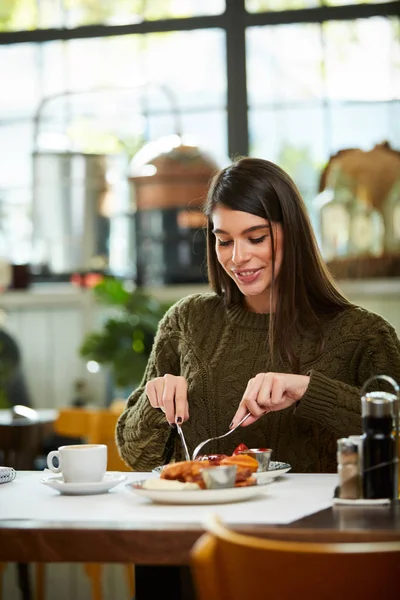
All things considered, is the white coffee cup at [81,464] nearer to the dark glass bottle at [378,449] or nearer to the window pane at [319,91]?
the dark glass bottle at [378,449]

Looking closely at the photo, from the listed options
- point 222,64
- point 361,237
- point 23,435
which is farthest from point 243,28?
point 23,435

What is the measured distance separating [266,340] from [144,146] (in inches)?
155

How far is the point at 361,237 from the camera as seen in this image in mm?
6188

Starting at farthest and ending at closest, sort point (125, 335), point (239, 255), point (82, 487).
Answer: point (125, 335) → point (239, 255) → point (82, 487)

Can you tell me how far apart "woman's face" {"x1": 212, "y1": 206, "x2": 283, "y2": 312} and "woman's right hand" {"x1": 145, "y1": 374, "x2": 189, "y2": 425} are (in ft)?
1.07

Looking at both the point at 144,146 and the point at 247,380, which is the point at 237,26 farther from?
Result: the point at 247,380

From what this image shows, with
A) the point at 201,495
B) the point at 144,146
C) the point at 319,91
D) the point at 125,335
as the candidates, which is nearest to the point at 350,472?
the point at 201,495

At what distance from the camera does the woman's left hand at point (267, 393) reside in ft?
6.04

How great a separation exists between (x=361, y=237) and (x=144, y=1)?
212 centimetres

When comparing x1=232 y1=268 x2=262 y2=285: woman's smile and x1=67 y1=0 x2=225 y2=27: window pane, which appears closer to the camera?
x1=232 y1=268 x2=262 y2=285: woman's smile

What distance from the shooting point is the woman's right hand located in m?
1.96

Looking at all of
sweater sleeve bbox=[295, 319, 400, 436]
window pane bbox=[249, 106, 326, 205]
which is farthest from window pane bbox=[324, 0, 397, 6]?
sweater sleeve bbox=[295, 319, 400, 436]

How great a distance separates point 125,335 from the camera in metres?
6.04

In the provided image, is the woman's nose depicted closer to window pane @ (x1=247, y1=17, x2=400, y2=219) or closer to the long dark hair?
the long dark hair
